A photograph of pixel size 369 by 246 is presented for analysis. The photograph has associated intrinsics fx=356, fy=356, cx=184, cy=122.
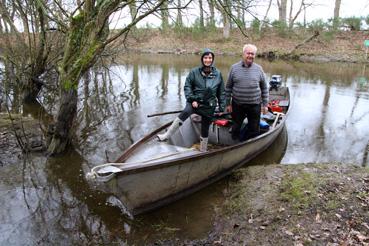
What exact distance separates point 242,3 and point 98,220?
14.2 ft

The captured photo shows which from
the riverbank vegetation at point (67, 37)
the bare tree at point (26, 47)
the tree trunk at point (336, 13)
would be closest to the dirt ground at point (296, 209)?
the riverbank vegetation at point (67, 37)

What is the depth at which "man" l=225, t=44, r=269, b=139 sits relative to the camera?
5414mm

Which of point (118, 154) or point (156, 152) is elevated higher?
point (156, 152)

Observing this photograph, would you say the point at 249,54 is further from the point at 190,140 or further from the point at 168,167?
the point at 168,167

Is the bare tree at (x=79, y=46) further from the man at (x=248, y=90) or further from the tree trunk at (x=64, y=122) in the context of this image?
the man at (x=248, y=90)

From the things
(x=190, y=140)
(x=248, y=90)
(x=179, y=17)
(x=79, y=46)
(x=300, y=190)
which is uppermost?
(x=179, y=17)

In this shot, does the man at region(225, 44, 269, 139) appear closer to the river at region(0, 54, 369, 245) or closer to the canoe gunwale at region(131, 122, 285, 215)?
the canoe gunwale at region(131, 122, 285, 215)

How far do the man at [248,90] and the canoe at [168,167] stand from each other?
0.40 metres

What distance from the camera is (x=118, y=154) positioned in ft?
21.9

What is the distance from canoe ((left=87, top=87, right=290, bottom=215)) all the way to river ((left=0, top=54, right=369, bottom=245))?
195 mm

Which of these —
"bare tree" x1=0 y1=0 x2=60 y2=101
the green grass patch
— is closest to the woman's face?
the green grass patch

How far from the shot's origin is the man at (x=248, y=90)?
5.41m

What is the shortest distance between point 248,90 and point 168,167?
74.0 inches

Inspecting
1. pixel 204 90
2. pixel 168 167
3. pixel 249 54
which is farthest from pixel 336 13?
pixel 168 167
